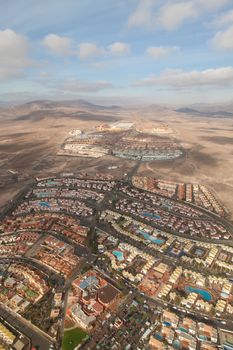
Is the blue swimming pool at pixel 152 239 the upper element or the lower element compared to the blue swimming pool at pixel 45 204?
lower

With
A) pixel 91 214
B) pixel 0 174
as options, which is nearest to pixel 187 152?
pixel 91 214

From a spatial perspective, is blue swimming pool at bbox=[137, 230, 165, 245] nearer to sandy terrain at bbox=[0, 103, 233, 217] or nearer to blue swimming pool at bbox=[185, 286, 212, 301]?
blue swimming pool at bbox=[185, 286, 212, 301]

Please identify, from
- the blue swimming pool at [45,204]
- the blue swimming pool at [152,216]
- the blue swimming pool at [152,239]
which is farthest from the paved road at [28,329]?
the blue swimming pool at [152,216]

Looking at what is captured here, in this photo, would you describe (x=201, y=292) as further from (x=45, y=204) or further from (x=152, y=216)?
(x=45, y=204)

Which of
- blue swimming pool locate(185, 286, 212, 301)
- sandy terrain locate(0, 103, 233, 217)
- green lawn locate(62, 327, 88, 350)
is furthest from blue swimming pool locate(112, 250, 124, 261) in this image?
sandy terrain locate(0, 103, 233, 217)

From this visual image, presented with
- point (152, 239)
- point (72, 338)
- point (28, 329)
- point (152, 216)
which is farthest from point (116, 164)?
point (72, 338)

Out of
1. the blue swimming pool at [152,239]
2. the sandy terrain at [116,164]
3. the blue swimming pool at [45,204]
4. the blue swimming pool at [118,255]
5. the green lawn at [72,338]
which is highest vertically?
the sandy terrain at [116,164]

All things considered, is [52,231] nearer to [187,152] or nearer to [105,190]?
[105,190]

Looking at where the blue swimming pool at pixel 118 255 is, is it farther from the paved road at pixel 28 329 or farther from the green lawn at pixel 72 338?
the paved road at pixel 28 329

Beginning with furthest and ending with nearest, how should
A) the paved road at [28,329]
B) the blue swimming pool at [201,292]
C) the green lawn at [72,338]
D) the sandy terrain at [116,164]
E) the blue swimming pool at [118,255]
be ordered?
the sandy terrain at [116,164]
the blue swimming pool at [118,255]
the blue swimming pool at [201,292]
the paved road at [28,329]
the green lawn at [72,338]
